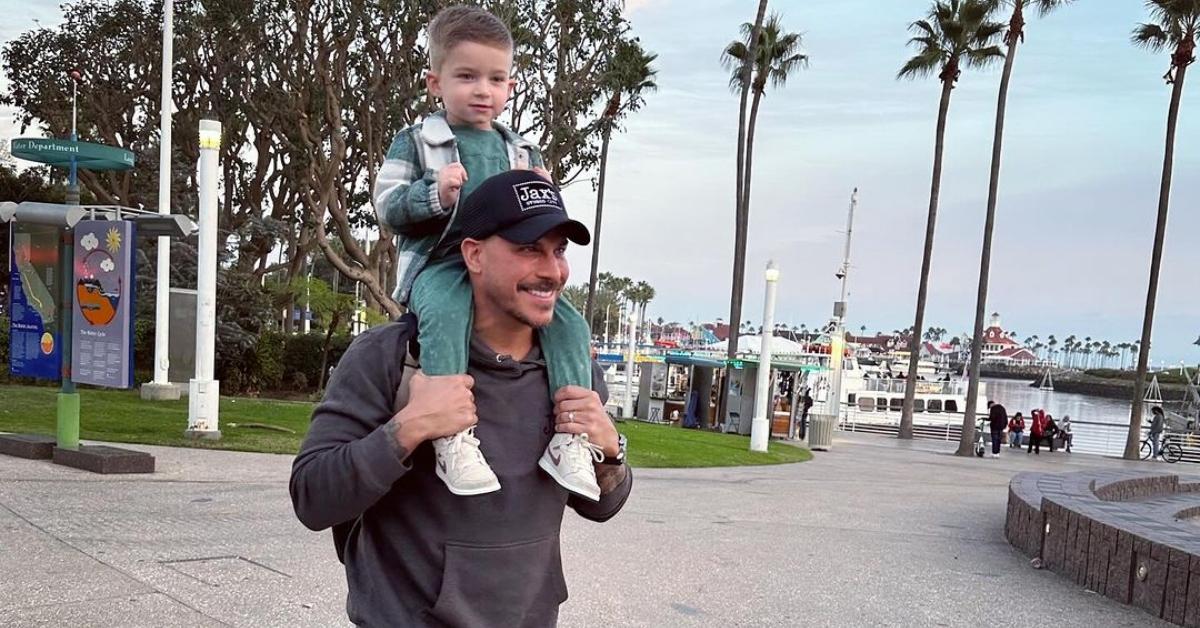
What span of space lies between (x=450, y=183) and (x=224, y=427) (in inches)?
502

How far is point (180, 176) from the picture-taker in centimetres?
2919

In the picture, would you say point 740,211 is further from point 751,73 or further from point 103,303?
point 103,303

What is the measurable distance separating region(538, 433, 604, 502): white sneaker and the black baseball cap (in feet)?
1.21

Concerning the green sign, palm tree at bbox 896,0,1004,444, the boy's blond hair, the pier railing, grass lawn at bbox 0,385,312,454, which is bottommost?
the pier railing

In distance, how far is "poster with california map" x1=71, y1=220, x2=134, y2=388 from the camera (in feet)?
29.7

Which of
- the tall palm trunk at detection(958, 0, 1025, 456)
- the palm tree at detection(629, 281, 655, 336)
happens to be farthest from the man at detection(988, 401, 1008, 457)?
the palm tree at detection(629, 281, 655, 336)

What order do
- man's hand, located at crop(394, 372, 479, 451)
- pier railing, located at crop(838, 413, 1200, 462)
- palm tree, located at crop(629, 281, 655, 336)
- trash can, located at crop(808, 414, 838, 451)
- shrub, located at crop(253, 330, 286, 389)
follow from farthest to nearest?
palm tree, located at crop(629, 281, 655, 336) < pier railing, located at crop(838, 413, 1200, 462) < trash can, located at crop(808, 414, 838, 451) < shrub, located at crop(253, 330, 286, 389) < man's hand, located at crop(394, 372, 479, 451)

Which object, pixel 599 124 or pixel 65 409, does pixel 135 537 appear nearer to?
pixel 65 409

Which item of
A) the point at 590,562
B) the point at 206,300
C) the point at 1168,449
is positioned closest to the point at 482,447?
the point at 590,562

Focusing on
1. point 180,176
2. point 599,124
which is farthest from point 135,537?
point 180,176

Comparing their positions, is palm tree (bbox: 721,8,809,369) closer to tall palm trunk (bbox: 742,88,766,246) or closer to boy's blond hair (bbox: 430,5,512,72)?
tall palm trunk (bbox: 742,88,766,246)

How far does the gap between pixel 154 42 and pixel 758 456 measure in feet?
70.6

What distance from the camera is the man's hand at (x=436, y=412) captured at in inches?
66.2

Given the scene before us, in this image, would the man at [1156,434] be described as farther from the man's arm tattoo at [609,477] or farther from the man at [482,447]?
the man at [482,447]
